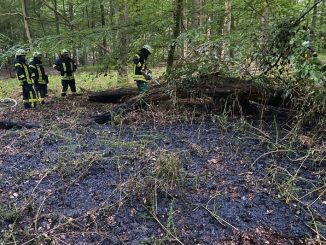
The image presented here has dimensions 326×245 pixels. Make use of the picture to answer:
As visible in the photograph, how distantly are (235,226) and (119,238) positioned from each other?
3.65 ft

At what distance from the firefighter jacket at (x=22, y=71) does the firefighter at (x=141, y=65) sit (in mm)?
3023

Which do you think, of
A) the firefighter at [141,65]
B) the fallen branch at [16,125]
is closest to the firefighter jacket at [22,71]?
the fallen branch at [16,125]

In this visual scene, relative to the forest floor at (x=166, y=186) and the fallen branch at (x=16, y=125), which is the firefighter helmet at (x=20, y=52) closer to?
the fallen branch at (x=16, y=125)

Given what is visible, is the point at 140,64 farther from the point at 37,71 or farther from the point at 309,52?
the point at 309,52

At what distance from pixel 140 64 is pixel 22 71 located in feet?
10.7

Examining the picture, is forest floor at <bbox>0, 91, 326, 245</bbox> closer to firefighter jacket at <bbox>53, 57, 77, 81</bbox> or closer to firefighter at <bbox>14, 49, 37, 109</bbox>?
firefighter at <bbox>14, 49, 37, 109</bbox>

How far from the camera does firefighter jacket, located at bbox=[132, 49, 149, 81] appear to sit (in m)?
8.63

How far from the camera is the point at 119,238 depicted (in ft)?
10.2

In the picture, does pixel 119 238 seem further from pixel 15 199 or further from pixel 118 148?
pixel 118 148

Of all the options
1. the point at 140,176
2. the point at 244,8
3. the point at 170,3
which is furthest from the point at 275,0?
the point at 140,176

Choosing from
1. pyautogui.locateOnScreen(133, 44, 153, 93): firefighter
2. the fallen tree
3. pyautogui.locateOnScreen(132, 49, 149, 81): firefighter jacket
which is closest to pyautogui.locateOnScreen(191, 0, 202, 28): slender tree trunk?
pyautogui.locateOnScreen(133, 44, 153, 93): firefighter

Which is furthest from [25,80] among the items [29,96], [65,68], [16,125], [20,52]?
[16,125]

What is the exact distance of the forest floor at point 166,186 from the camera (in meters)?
3.16

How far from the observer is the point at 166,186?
12.1 ft
